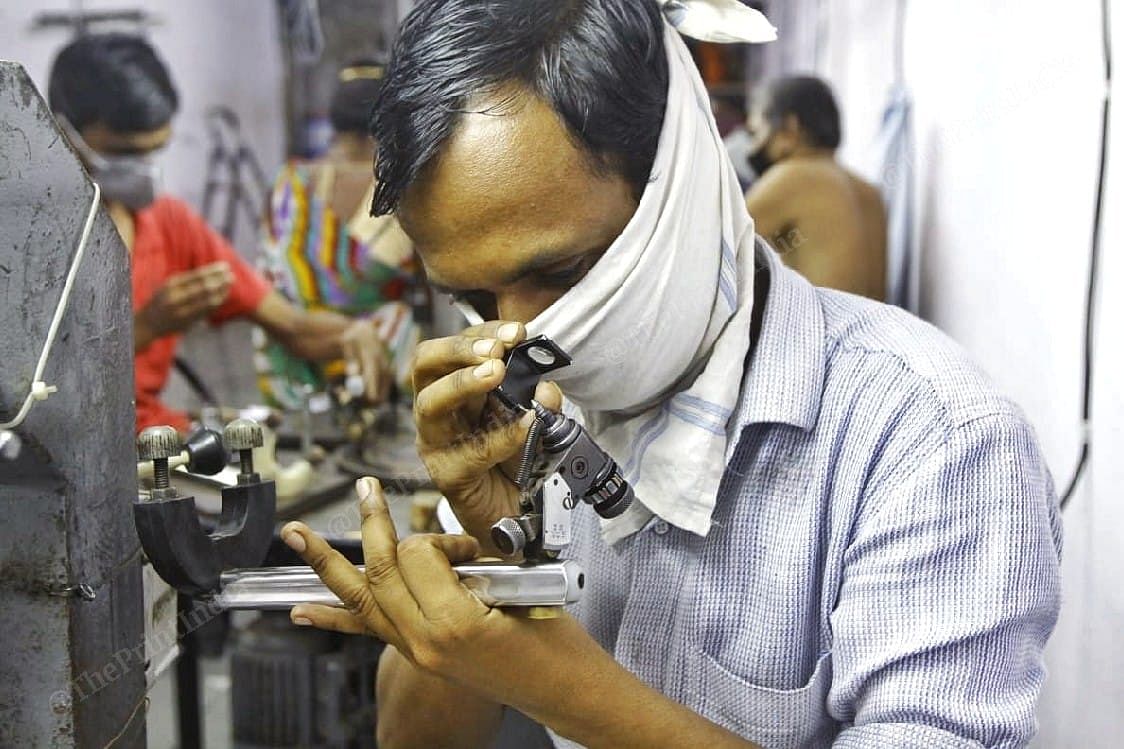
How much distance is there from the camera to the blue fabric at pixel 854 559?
37.7 inches

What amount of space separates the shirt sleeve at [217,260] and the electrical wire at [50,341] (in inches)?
100

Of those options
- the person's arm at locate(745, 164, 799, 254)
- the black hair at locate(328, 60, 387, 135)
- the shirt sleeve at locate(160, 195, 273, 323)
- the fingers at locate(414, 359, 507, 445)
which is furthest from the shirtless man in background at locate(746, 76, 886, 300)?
the fingers at locate(414, 359, 507, 445)

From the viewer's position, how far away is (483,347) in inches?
39.0

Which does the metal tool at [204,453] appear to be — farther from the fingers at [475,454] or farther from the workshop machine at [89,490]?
the fingers at [475,454]

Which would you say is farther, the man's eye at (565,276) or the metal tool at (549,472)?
the man's eye at (565,276)

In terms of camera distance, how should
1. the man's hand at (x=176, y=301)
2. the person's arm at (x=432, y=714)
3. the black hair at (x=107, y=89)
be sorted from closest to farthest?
the person's arm at (x=432, y=714)
the man's hand at (x=176, y=301)
the black hair at (x=107, y=89)

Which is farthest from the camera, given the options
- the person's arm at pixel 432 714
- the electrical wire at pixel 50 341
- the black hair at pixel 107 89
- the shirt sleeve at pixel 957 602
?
the black hair at pixel 107 89

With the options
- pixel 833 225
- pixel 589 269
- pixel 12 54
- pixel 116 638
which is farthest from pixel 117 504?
pixel 12 54

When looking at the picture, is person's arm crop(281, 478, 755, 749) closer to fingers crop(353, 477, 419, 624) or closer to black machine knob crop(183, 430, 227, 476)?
fingers crop(353, 477, 419, 624)

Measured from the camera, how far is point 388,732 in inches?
55.6

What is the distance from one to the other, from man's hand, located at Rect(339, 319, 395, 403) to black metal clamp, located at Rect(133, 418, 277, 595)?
171cm

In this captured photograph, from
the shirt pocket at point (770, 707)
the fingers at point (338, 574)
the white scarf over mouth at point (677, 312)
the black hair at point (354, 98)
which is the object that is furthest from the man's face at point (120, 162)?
the shirt pocket at point (770, 707)

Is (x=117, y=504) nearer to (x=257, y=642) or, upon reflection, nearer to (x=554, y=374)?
(x=554, y=374)

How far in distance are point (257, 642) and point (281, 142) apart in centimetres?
637
